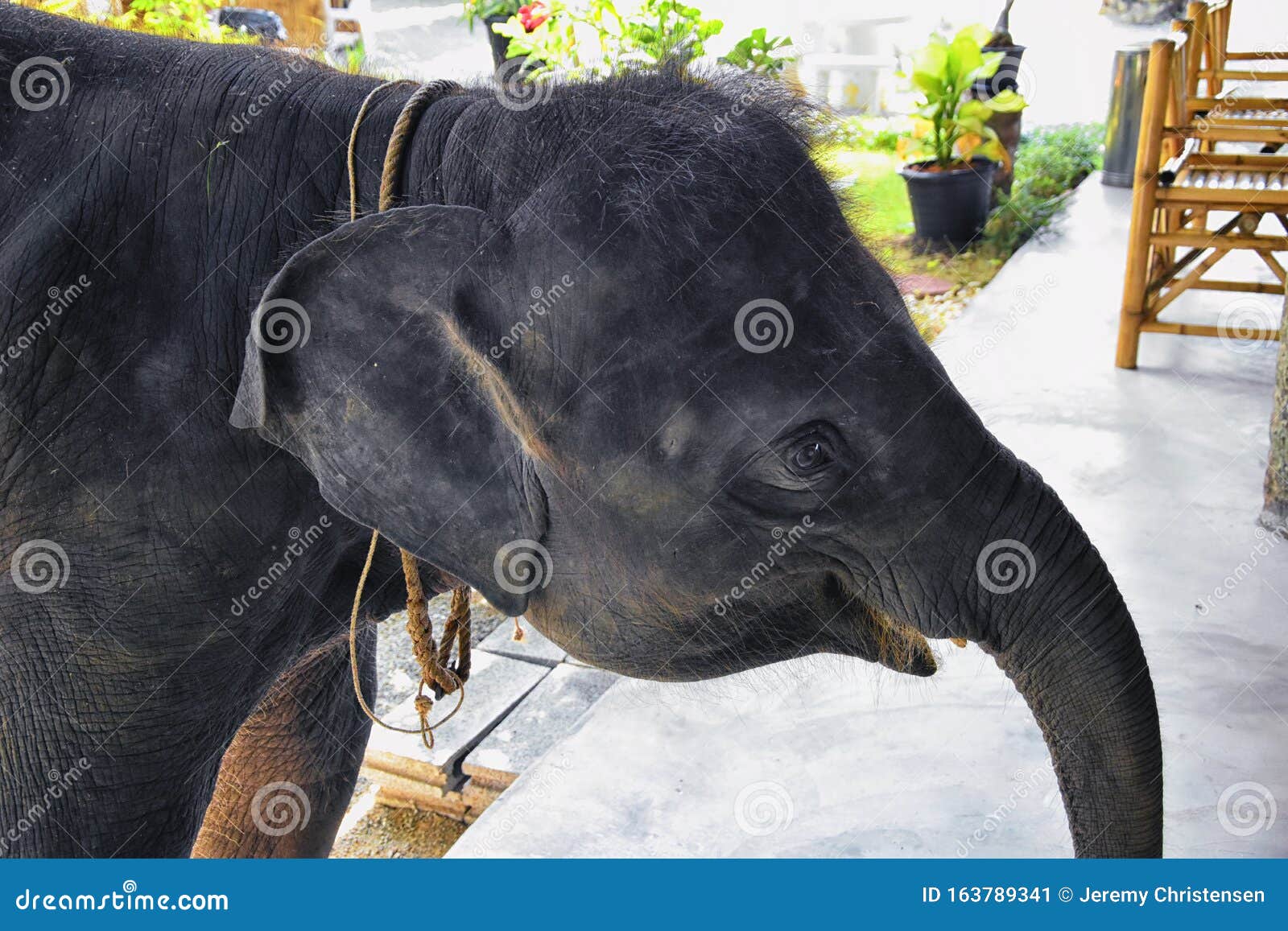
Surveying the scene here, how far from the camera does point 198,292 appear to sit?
5.24 feet

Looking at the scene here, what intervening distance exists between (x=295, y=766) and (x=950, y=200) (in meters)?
6.53

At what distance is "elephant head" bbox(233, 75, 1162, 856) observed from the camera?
138 cm

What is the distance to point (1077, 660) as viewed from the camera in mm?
1538

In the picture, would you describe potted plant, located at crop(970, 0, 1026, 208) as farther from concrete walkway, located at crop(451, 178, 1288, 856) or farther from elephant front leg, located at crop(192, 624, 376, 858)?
elephant front leg, located at crop(192, 624, 376, 858)

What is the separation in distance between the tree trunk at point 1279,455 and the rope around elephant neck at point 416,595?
3.35 metres

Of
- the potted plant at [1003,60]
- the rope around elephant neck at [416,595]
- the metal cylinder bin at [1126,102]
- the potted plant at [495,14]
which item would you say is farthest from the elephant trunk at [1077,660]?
the metal cylinder bin at [1126,102]

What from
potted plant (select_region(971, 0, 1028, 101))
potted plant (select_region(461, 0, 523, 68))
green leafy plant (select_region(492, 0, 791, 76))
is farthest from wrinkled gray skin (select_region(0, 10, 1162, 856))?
potted plant (select_region(971, 0, 1028, 101))

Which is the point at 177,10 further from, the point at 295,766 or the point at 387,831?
the point at 295,766

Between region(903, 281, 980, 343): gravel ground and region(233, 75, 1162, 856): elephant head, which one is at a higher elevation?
region(233, 75, 1162, 856): elephant head

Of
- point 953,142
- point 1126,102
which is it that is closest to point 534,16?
point 953,142

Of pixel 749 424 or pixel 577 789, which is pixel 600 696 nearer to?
pixel 577 789

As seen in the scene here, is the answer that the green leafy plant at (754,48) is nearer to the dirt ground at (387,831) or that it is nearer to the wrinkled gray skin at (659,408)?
the dirt ground at (387,831)

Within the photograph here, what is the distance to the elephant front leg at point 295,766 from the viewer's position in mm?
2455

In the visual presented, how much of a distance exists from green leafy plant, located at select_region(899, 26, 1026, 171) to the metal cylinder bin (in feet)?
4.30
